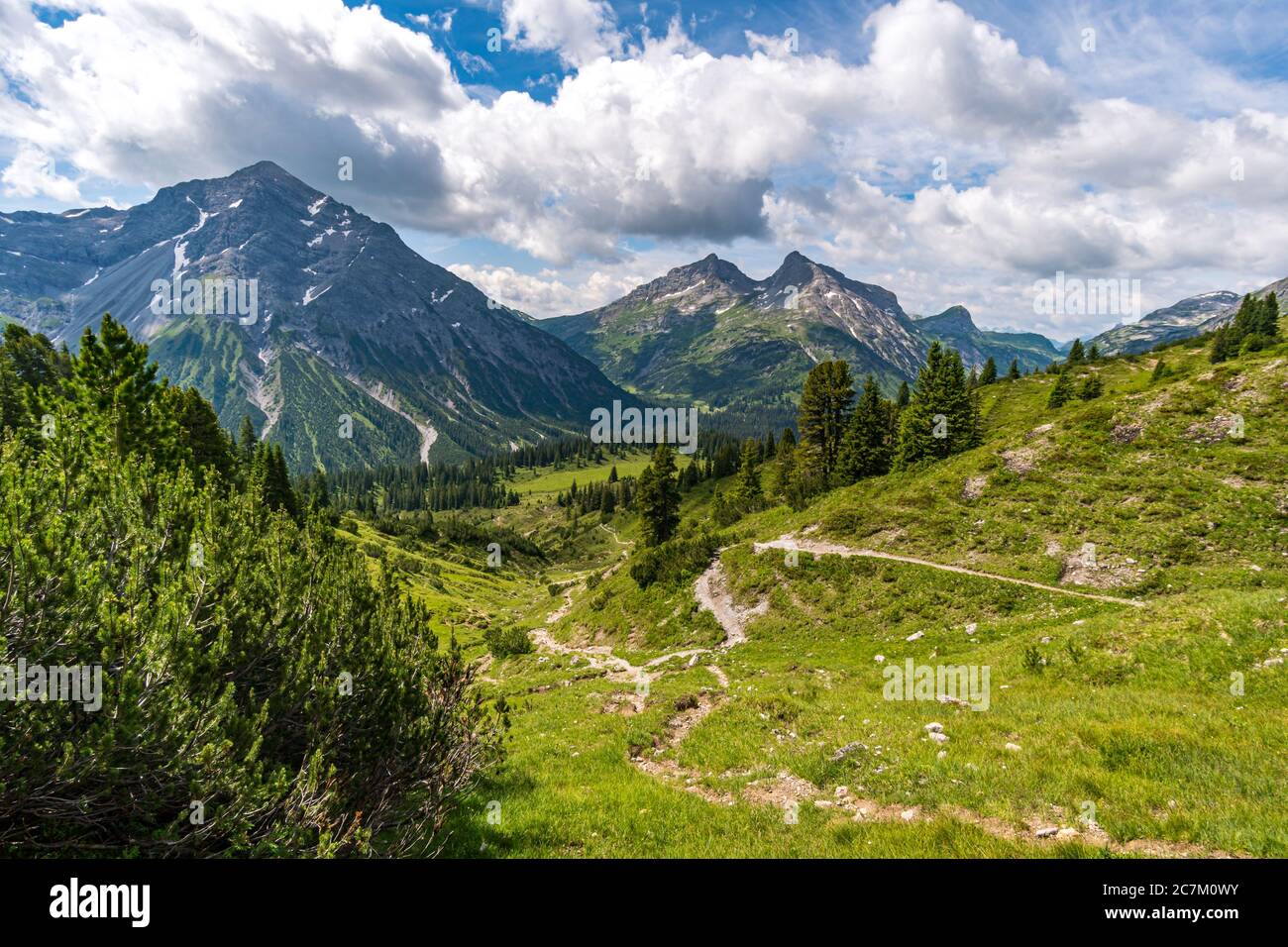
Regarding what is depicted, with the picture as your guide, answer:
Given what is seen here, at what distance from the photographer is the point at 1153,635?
58.7 feet

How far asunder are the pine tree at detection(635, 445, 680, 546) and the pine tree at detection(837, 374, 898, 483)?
2007cm

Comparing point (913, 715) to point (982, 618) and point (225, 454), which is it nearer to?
point (982, 618)

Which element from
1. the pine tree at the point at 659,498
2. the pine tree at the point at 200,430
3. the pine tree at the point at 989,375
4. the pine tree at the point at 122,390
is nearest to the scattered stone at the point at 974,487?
the pine tree at the point at 659,498

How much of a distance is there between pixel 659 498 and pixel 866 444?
24578 mm

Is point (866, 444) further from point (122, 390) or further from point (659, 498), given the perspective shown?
point (122, 390)

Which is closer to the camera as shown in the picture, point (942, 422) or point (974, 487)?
point (974, 487)

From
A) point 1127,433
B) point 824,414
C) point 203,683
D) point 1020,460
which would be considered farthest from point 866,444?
point 203,683

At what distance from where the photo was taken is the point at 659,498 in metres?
65.1

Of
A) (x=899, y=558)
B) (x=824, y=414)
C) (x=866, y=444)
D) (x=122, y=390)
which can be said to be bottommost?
(x=899, y=558)

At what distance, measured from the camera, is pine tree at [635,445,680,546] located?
212ft

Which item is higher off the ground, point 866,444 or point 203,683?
point 866,444

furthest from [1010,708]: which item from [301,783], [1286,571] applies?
[1286,571]

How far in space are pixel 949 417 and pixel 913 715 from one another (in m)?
48.0

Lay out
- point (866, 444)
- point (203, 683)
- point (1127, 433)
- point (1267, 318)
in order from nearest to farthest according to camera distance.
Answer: point (203, 683) < point (1127, 433) < point (866, 444) < point (1267, 318)
